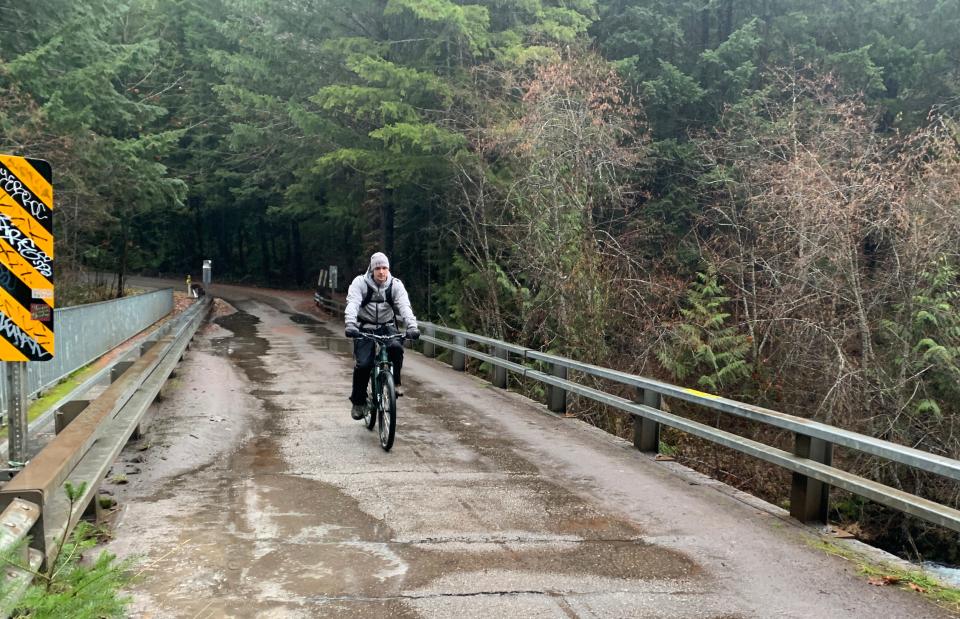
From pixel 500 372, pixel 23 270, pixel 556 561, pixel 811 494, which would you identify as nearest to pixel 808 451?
pixel 811 494

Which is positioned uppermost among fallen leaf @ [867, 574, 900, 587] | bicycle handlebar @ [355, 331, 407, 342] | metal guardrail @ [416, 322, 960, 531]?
bicycle handlebar @ [355, 331, 407, 342]

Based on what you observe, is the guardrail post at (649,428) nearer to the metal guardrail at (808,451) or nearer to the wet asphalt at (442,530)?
the metal guardrail at (808,451)

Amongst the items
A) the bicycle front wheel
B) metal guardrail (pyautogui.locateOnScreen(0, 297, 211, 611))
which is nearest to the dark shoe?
the bicycle front wheel

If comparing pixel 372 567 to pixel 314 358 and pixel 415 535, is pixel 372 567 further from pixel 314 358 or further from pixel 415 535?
pixel 314 358

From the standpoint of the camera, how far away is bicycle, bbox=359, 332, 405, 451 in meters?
8.12

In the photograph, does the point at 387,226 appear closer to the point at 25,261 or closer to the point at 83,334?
the point at 83,334

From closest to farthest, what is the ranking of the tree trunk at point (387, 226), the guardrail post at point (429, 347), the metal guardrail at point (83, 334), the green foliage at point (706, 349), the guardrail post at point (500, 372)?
the metal guardrail at point (83, 334) < the guardrail post at point (500, 372) < the green foliage at point (706, 349) < the guardrail post at point (429, 347) < the tree trunk at point (387, 226)

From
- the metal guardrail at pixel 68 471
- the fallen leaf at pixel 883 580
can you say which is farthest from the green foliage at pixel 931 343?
the metal guardrail at pixel 68 471

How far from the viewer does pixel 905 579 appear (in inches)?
194

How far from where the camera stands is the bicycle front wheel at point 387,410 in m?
8.09

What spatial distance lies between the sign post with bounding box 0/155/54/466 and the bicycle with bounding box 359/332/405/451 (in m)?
3.28

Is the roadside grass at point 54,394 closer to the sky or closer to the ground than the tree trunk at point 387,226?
closer to the ground

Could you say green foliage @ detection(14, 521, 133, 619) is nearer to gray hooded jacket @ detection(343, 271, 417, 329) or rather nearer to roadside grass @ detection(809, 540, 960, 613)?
roadside grass @ detection(809, 540, 960, 613)

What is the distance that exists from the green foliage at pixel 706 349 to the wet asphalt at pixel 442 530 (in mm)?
5600
